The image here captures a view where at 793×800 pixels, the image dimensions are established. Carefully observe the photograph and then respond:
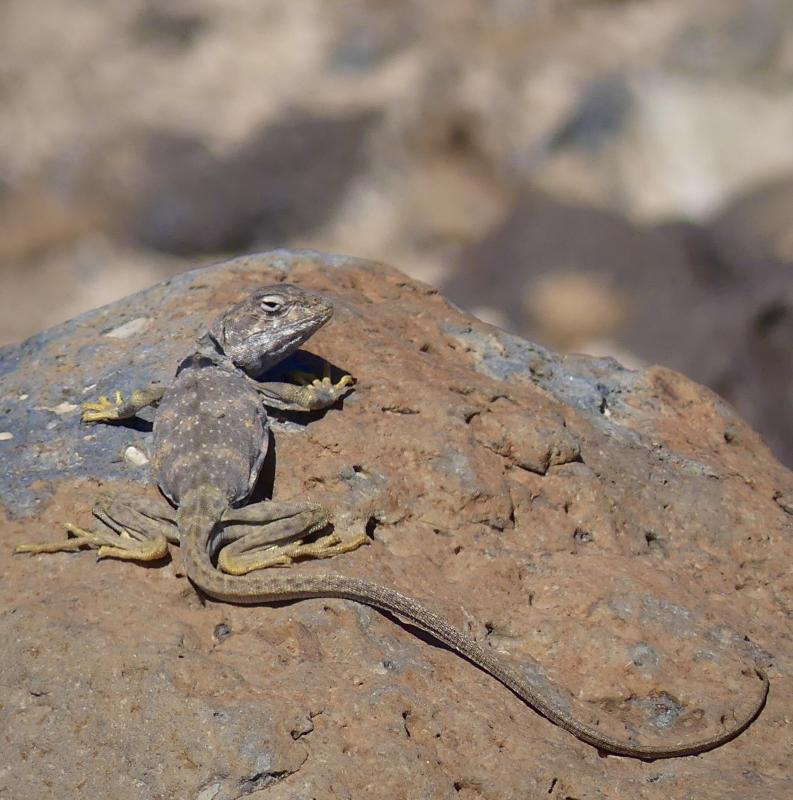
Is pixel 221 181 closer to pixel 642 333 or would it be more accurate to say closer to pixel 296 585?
pixel 642 333

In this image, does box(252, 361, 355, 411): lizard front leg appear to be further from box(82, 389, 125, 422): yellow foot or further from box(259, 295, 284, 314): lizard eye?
box(82, 389, 125, 422): yellow foot

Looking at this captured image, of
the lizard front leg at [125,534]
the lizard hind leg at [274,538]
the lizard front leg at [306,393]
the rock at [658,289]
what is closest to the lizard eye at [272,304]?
the lizard front leg at [306,393]

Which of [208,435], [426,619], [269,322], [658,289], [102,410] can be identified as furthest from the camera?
[658,289]

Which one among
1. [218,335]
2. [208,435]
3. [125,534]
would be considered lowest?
[125,534]

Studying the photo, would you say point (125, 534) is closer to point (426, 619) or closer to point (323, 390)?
point (323, 390)

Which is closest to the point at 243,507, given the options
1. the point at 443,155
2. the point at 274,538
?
the point at 274,538

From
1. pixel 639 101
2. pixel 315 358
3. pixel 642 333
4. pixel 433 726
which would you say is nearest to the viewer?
pixel 433 726

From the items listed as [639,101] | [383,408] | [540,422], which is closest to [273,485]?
[383,408]
